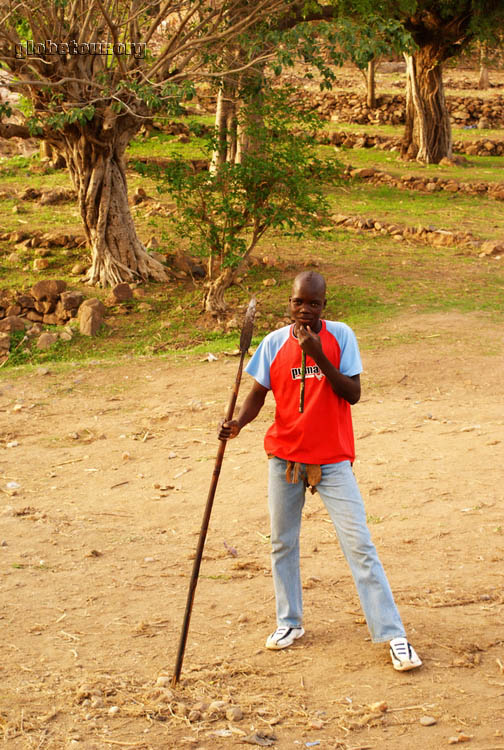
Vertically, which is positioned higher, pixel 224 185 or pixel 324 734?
pixel 224 185

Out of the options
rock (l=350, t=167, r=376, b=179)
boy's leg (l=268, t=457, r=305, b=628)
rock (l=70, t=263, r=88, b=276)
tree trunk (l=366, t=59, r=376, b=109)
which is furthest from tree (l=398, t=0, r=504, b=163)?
boy's leg (l=268, t=457, r=305, b=628)

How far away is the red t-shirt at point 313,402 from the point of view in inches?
133

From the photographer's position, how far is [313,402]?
3371mm

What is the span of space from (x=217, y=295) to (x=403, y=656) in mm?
7513

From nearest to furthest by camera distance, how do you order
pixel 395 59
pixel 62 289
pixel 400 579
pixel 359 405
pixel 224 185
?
pixel 400 579 < pixel 359 405 < pixel 224 185 < pixel 62 289 < pixel 395 59

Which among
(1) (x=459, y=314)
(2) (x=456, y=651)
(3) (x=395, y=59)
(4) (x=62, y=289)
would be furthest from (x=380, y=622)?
(3) (x=395, y=59)

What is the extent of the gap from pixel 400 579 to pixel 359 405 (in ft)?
→ 10.5

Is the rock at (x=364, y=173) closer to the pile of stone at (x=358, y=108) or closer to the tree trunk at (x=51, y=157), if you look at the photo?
the tree trunk at (x=51, y=157)

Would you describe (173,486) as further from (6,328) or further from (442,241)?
(442,241)

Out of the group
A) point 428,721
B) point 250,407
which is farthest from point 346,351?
point 428,721

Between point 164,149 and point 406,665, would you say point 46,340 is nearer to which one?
point 406,665

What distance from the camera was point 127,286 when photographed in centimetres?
1095

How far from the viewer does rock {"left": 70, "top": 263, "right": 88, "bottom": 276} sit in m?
11.8

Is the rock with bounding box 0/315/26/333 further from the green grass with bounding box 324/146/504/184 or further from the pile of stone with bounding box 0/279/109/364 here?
the green grass with bounding box 324/146/504/184
